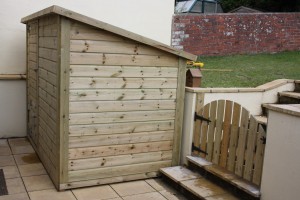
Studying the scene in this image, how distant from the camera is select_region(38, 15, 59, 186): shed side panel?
4.44m

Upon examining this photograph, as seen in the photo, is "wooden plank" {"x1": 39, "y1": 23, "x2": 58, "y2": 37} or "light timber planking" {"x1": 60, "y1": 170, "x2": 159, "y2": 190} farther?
"light timber planking" {"x1": 60, "y1": 170, "x2": 159, "y2": 190}

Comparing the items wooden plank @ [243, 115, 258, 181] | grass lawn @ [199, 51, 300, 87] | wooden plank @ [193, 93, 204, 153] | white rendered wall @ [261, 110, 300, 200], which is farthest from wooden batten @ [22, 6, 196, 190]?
grass lawn @ [199, 51, 300, 87]

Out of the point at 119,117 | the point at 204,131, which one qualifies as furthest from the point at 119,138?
the point at 204,131

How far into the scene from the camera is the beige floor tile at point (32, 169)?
16.3 ft

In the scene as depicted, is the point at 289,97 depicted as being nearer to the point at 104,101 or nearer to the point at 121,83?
the point at 121,83

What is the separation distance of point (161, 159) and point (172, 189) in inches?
20.5

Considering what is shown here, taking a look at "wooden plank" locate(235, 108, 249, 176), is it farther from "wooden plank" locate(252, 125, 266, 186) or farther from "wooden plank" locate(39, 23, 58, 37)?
"wooden plank" locate(39, 23, 58, 37)

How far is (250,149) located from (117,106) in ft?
5.79

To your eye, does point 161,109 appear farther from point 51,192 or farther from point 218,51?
point 218,51

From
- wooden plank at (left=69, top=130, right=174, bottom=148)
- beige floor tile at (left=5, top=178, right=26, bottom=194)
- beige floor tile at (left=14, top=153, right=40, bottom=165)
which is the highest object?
wooden plank at (left=69, top=130, right=174, bottom=148)

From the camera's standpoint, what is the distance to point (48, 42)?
473 cm

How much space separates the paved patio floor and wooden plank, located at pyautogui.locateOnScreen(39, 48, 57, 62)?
165 cm

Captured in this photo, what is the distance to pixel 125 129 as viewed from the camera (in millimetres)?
4727

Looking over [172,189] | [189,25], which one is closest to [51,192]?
[172,189]
